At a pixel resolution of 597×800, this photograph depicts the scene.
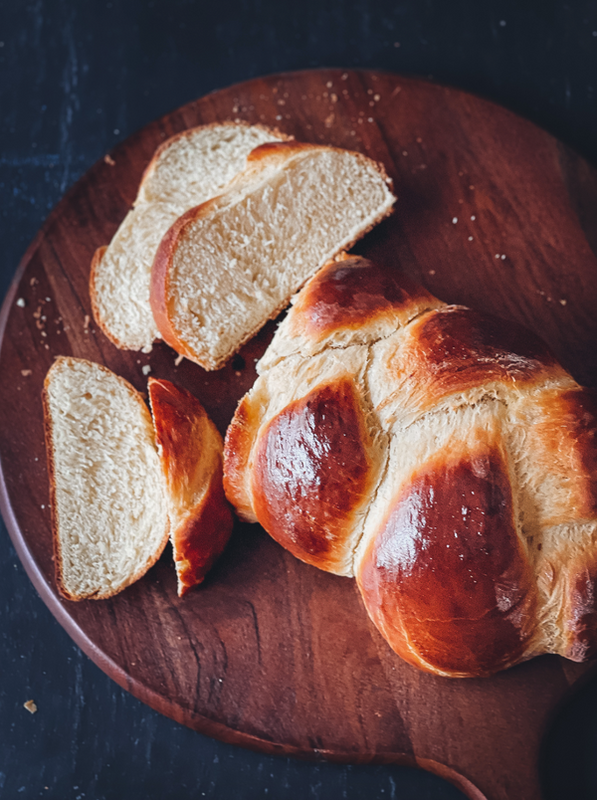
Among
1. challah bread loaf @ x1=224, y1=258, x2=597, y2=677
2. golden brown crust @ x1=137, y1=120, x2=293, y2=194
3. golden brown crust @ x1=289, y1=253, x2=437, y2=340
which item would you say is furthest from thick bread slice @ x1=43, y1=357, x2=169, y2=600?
golden brown crust @ x1=137, y1=120, x2=293, y2=194

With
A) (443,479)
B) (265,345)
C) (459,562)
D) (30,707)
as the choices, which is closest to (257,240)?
(265,345)

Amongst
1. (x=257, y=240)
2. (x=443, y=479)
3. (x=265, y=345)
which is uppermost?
(x=257, y=240)

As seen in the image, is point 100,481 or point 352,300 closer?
point 352,300

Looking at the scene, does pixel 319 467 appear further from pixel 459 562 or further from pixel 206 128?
pixel 206 128

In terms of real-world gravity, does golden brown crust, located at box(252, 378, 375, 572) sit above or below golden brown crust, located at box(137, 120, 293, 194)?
below

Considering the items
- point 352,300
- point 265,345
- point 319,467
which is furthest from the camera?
point 265,345

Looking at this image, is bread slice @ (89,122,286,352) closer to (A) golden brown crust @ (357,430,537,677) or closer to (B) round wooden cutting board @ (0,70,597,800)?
(B) round wooden cutting board @ (0,70,597,800)

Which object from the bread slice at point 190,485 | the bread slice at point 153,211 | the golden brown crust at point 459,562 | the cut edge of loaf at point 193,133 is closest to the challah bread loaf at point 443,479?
the golden brown crust at point 459,562
